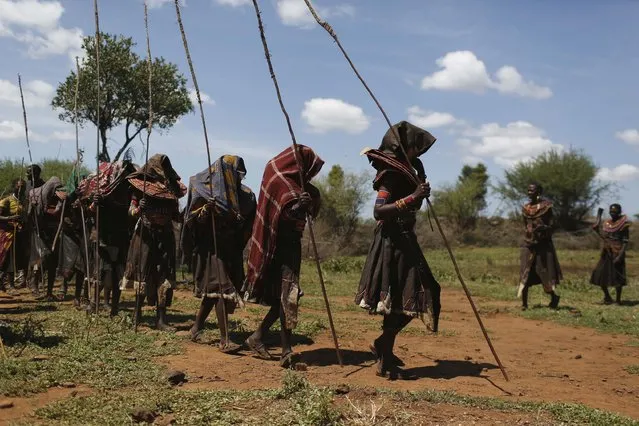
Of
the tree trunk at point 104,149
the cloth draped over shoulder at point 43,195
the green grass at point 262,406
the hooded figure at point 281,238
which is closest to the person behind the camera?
the green grass at point 262,406

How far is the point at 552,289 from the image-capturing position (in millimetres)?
11633

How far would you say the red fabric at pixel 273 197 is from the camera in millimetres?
6289

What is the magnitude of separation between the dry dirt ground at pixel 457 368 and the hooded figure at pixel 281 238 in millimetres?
600

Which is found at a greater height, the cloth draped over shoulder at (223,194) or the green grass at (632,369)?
the cloth draped over shoulder at (223,194)

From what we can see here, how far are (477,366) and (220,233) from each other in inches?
122

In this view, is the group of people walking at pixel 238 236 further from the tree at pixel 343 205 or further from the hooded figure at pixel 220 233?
the tree at pixel 343 205

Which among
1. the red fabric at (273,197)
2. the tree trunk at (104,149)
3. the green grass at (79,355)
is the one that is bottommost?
the green grass at (79,355)

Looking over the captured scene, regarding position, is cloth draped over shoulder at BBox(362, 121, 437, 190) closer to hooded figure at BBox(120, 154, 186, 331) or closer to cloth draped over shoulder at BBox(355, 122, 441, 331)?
cloth draped over shoulder at BBox(355, 122, 441, 331)

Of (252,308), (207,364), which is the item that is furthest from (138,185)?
(252,308)

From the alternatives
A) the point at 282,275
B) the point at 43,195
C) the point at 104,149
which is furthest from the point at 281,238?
the point at 104,149

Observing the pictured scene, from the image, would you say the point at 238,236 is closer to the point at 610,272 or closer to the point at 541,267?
the point at 541,267

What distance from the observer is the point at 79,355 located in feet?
19.4

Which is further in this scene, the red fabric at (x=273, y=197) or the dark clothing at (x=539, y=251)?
the dark clothing at (x=539, y=251)

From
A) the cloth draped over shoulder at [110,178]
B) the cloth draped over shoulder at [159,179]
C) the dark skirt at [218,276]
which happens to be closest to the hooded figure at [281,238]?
the dark skirt at [218,276]
